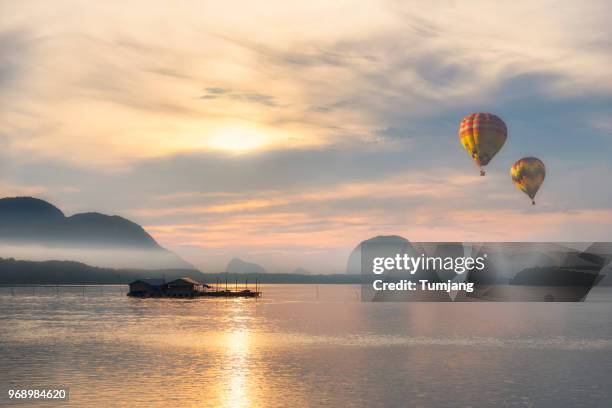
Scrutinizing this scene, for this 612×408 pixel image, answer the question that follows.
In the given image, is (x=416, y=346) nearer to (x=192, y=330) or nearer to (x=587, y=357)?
(x=587, y=357)

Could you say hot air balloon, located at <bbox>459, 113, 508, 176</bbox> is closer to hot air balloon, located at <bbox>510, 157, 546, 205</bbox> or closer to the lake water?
hot air balloon, located at <bbox>510, 157, 546, 205</bbox>

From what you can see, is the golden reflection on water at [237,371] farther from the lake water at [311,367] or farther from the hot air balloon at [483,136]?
the hot air balloon at [483,136]

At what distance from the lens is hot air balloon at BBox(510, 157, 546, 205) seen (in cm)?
11550

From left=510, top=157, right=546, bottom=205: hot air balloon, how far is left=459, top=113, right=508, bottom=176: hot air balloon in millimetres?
17241

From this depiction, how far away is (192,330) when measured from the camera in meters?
110

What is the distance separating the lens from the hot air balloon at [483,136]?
9919 centimetres

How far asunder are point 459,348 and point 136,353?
37.1 metres

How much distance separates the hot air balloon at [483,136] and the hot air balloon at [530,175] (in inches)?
679

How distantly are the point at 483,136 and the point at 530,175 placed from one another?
21.0 meters

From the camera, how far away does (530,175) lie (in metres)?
116

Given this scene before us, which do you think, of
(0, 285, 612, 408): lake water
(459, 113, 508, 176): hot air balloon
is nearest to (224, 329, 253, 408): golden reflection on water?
(0, 285, 612, 408): lake water

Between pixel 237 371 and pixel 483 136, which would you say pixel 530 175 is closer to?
pixel 483 136

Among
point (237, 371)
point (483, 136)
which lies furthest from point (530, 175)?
point (237, 371)

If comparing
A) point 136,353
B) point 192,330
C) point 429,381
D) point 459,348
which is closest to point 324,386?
point 429,381
